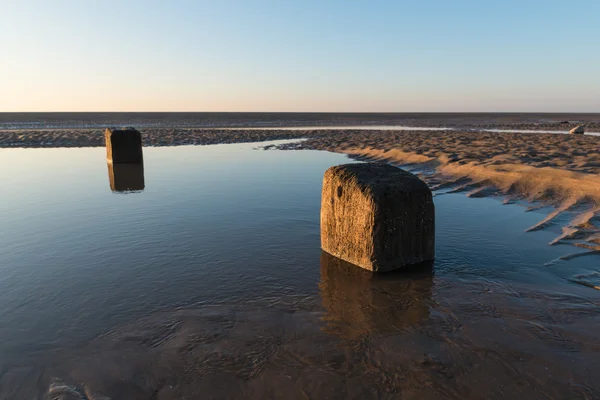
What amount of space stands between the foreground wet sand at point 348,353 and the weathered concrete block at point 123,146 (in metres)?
9.04

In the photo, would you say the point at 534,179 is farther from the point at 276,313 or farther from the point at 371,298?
the point at 276,313

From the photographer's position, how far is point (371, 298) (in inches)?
137

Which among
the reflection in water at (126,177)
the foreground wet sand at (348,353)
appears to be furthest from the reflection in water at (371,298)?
the reflection in water at (126,177)

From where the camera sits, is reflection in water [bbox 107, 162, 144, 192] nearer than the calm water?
No

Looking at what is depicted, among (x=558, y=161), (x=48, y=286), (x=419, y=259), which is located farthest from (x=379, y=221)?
(x=558, y=161)

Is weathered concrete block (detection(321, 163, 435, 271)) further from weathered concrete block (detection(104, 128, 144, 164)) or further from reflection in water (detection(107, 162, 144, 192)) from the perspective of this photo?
weathered concrete block (detection(104, 128, 144, 164))

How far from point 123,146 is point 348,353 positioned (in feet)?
33.4

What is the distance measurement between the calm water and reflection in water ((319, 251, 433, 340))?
0.06ft

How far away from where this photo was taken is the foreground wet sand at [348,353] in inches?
92.5

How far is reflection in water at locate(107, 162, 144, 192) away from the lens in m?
8.37

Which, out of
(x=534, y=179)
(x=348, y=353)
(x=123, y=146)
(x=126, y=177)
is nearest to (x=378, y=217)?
(x=348, y=353)

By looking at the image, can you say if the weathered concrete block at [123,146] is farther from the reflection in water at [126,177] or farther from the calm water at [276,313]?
the calm water at [276,313]

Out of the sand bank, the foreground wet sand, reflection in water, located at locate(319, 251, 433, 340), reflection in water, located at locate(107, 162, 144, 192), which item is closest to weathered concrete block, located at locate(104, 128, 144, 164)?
reflection in water, located at locate(107, 162, 144, 192)

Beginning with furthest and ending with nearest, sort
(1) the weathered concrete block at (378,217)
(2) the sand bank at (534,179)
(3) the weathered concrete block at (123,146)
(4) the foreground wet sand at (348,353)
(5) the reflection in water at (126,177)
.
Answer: (3) the weathered concrete block at (123,146) → (5) the reflection in water at (126,177) → (2) the sand bank at (534,179) → (1) the weathered concrete block at (378,217) → (4) the foreground wet sand at (348,353)
